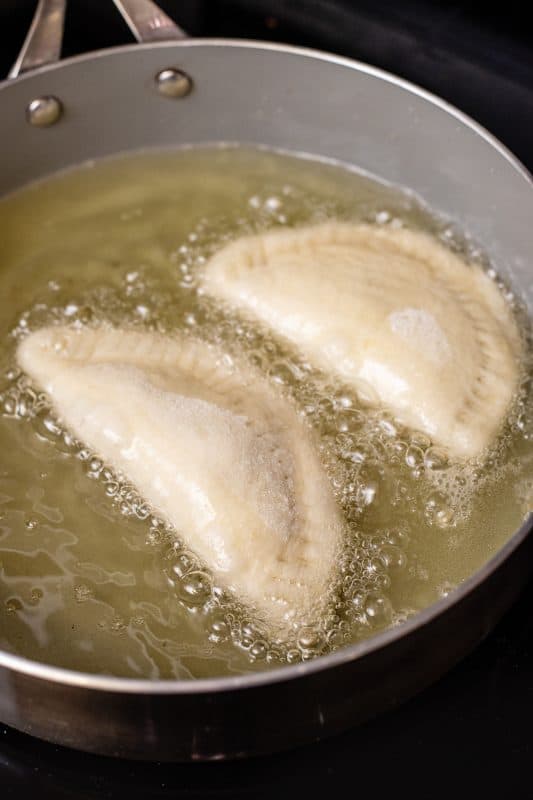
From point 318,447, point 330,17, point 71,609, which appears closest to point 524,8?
point 330,17

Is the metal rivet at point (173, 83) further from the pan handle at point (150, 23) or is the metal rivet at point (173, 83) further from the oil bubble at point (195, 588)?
the oil bubble at point (195, 588)

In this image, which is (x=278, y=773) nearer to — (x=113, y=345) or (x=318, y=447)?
(x=318, y=447)

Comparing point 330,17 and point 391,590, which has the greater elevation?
point 330,17

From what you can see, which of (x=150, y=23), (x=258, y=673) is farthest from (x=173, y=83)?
(x=258, y=673)

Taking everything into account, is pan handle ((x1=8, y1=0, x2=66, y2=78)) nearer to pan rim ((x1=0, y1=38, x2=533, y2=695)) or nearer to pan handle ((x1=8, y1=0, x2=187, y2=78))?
pan handle ((x1=8, y1=0, x2=187, y2=78))

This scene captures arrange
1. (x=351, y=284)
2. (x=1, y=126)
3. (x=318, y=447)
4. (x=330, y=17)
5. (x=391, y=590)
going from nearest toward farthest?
(x=391, y=590)
(x=318, y=447)
(x=351, y=284)
(x=1, y=126)
(x=330, y=17)

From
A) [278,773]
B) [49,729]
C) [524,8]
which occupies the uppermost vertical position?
[524,8]

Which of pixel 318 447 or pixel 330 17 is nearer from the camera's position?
pixel 318 447
